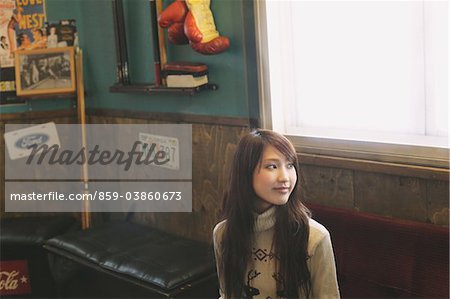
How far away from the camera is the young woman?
6.48 ft

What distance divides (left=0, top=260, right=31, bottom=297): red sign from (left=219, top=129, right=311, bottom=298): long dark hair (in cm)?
198

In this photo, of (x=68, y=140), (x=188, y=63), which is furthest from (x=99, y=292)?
(x=188, y=63)

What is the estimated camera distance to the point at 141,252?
329cm

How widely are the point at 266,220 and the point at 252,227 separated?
0.16ft

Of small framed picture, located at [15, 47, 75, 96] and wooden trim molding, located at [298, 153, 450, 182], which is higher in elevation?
small framed picture, located at [15, 47, 75, 96]

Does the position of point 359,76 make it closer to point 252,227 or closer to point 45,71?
point 252,227

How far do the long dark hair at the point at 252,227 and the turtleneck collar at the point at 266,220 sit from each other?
0.01 meters

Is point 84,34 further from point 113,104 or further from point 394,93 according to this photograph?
point 394,93

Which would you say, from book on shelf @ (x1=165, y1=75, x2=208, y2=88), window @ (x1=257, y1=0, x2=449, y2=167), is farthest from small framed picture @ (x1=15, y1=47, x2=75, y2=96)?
window @ (x1=257, y1=0, x2=449, y2=167)

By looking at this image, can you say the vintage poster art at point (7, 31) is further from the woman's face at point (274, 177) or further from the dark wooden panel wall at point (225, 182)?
the woman's face at point (274, 177)

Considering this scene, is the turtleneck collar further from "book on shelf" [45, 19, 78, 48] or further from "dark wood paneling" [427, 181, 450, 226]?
"book on shelf" [45, 19, 78, 48]

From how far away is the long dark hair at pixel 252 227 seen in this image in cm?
198

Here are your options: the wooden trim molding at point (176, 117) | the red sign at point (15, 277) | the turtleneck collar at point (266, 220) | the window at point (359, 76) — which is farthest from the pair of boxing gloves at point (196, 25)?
Result: the red sign at point (15, 277)

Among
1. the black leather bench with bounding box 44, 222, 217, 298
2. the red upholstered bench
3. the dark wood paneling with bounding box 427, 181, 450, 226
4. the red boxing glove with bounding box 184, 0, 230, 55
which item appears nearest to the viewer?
the red upholstered bench
